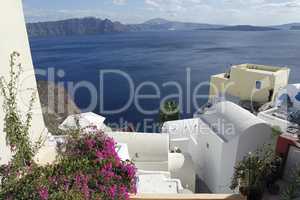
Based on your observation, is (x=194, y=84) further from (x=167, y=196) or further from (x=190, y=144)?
(x=167, y=196)

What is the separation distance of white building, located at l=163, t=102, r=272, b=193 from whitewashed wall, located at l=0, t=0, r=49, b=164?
409cm

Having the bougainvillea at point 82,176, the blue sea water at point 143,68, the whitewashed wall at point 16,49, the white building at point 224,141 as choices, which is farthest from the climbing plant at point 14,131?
the blue sea water at point 143,68

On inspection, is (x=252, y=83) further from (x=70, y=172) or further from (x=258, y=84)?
(x=70, y=172)

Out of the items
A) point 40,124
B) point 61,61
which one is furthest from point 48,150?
point 61,61

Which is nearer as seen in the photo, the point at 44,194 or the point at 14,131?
the point at 44,194

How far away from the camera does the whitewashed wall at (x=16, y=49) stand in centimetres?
402

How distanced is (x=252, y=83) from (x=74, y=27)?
6255 inches

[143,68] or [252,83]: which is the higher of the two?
[252,83]

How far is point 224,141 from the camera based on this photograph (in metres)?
6.95

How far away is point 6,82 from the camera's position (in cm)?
403

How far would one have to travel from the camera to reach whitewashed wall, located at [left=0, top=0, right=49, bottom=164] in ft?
13.2

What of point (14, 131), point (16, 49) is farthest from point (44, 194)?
point (16, 49)

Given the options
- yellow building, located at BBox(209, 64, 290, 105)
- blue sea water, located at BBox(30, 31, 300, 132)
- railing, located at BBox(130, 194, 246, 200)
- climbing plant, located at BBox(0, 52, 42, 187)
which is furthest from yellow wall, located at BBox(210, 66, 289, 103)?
climbing plant, located at BBox(0, 52, 42, 187)

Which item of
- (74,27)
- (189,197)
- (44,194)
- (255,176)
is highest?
(74,27)
